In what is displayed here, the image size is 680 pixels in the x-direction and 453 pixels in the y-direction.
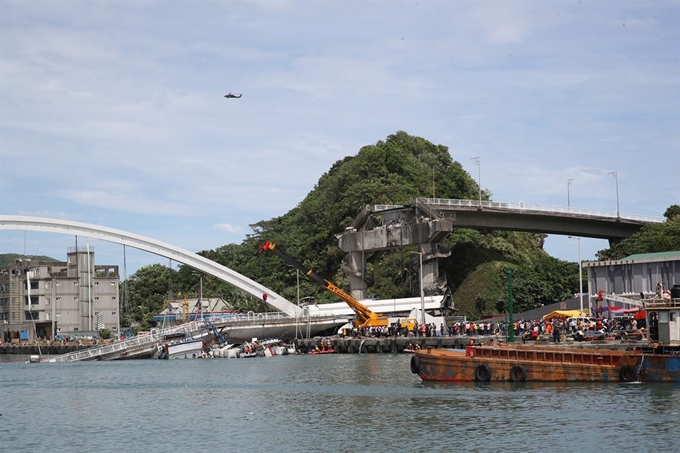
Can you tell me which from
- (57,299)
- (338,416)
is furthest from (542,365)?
(57,299)

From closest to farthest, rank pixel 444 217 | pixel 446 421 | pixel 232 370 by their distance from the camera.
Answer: pixel 446 421
pixel 232 370
pixel 444 217

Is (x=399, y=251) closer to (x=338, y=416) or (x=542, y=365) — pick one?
(x=542, y=365)

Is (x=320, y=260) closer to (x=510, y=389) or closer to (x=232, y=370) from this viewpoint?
(x=232, y=370)

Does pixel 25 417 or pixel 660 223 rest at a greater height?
pixel 660 223

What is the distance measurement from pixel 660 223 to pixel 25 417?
245 ft

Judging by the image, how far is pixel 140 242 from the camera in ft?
308

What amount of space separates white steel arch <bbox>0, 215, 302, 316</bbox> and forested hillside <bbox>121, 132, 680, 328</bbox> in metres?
8.17

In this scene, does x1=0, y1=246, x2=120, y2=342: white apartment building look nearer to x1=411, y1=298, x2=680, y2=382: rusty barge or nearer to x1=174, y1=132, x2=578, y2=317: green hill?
x1=174, y1=132, x2=578, y2=317: green hill

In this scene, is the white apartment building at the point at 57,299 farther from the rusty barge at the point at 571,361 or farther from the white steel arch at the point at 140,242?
the rusty barge at the point at 571,361

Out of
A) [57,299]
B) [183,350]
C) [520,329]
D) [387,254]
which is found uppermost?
[387,254]

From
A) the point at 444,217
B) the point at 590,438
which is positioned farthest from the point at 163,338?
the point at 590,438

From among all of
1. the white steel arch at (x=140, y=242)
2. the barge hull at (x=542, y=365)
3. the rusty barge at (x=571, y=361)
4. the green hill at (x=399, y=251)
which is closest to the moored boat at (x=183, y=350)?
the white steel arch at (x=140, y=242)

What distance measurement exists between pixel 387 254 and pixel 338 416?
80210 mm

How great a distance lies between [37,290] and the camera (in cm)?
12875
